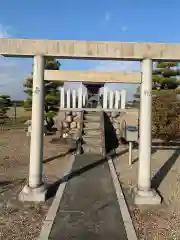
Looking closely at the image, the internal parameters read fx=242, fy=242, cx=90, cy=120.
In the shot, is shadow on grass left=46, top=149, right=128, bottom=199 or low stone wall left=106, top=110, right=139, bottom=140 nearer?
shadow on grass left=46, top=149, right=128, bottom=199

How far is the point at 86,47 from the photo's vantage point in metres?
5.92

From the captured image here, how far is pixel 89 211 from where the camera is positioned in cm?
536

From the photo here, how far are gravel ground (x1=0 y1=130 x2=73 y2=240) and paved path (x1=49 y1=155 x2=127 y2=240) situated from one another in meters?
0.46

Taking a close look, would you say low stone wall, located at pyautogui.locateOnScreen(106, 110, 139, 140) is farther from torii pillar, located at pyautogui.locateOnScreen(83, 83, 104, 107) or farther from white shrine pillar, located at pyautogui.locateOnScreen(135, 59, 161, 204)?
white shrine pillar, located at pyautogui.locateOnScreen(135, 59, 161, 204)

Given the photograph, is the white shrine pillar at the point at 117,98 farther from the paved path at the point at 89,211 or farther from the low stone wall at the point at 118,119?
the paved path at the point at 89,211

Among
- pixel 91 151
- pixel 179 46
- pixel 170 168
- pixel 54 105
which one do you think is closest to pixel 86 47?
pixel 179 46

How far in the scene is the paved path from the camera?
4.40 metres

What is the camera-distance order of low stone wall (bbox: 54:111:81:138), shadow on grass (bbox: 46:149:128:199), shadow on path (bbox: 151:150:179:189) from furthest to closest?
low stone wall (bbox: 54:111:81:138), shadow on path (bbox: 151:150:179:189), shadow on grass (bbox: 46:149:128:199)

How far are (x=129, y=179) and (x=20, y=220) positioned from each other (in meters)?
4.07

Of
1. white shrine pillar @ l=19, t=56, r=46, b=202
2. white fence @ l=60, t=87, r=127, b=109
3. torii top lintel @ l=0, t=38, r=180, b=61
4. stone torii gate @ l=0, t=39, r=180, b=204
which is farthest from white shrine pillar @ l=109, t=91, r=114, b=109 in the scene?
white shrine pillar @ l=19, t=56, r=46, b=202

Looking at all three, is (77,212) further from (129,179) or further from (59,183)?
(129,179)

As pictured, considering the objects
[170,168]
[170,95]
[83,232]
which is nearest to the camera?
[83,232]

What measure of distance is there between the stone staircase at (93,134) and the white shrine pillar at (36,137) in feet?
18.4

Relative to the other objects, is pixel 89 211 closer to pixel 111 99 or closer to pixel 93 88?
pixel 111 99
